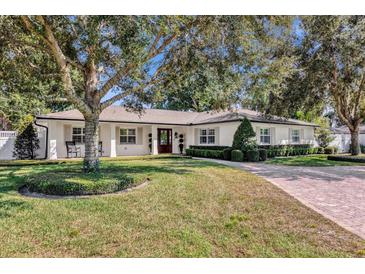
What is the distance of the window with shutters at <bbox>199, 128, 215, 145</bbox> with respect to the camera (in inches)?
825

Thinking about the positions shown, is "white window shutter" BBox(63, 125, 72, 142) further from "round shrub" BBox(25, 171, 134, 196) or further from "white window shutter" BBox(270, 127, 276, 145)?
"white window shutter" BBox(270, 127, 276, 145)

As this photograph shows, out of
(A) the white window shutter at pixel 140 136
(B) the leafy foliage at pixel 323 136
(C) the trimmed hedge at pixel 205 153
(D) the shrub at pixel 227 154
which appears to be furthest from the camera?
(B) the leafy foliage at pixel 323 136

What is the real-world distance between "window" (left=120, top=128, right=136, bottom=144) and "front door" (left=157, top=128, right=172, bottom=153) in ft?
7.27

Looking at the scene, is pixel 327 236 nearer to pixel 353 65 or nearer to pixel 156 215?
pixel 156 215

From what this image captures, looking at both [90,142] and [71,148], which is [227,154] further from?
[71,148]

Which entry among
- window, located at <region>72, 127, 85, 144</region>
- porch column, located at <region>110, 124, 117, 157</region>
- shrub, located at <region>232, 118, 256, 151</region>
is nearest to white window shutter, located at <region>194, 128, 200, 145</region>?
shrub, located at <region>232, 118, 256, 151</region>

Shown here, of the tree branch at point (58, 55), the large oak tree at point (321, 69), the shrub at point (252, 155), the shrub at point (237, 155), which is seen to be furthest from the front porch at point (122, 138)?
the tree branch at point (58, 55)

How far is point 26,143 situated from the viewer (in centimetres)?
1725

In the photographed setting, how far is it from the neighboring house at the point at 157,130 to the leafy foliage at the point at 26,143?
1003mm

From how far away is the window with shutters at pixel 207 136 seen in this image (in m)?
20.9

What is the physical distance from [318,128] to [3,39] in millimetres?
26792

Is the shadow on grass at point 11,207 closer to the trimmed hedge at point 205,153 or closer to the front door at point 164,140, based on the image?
the trimmed hedge at point 205,153

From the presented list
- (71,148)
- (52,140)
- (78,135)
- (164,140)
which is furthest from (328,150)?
(52,140)
